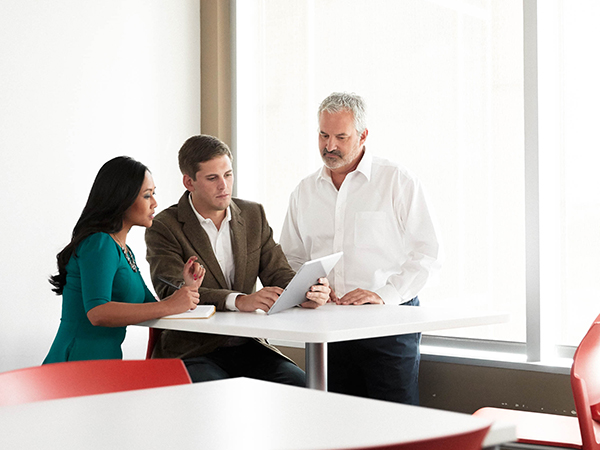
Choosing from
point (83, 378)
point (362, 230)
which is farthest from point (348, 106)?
point (83, 378)

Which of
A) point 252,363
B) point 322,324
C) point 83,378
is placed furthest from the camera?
point 252,363

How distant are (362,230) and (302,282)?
78 centimetres

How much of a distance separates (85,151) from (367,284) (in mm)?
1742

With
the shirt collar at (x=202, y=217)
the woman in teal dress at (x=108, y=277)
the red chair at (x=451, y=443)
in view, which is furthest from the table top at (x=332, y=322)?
the red chair at (x=451, y=443)

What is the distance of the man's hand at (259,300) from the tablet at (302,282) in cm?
4

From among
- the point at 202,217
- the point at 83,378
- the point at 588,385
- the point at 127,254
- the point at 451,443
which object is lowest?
the point at 588,385

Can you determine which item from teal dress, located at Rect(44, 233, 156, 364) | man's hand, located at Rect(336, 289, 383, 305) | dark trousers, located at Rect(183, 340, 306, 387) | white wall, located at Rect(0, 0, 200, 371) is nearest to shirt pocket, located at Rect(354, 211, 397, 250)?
man's hand, located at Rect(336, 289, 383, 305)

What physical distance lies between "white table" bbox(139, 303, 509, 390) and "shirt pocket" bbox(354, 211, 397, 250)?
59 centimetres

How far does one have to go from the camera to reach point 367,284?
3086 millimetres

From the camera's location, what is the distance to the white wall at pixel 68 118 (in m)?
3.30

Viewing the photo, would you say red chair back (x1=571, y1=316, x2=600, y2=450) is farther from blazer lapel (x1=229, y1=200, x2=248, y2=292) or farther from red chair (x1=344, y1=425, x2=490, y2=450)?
blazer lapel (x1=229, y1=200, x2=248, y2=292)

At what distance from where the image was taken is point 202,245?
272 centimetres

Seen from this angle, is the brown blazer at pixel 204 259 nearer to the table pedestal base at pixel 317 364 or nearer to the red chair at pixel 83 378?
the table pedestal base at pixel 317 364

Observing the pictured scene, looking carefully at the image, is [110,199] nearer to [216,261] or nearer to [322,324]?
[216,261]
